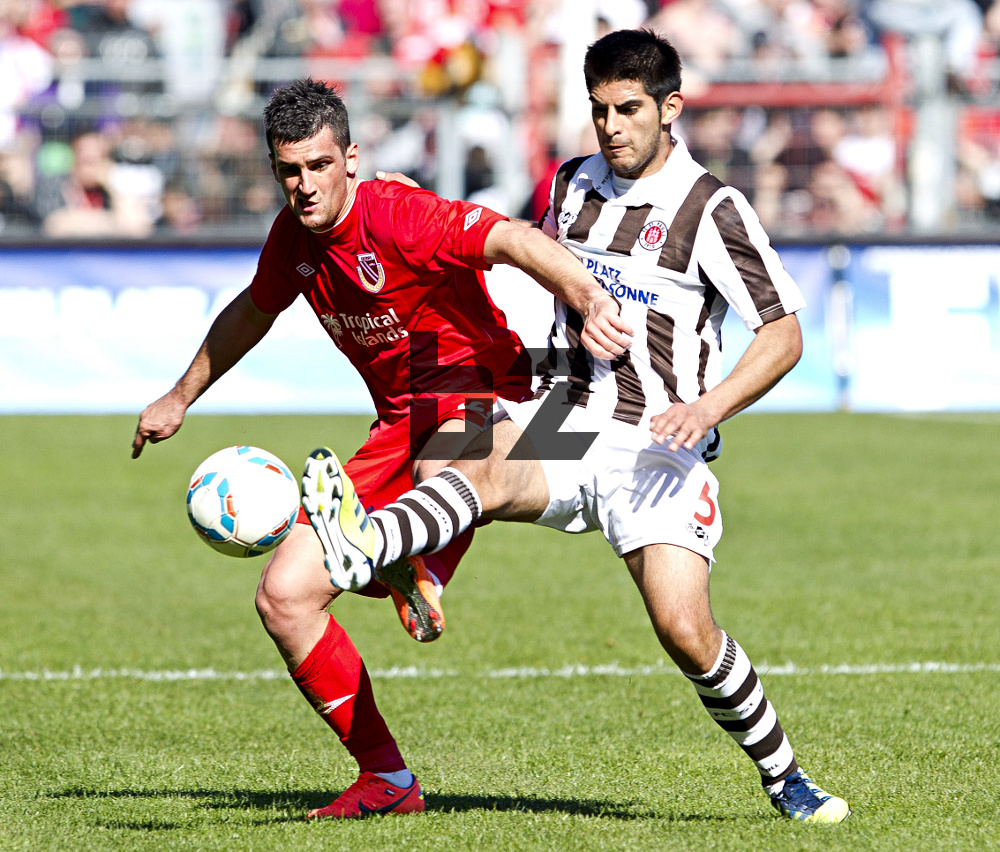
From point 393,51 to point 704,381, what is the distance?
1223cm

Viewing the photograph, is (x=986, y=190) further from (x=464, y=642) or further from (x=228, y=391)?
(x=464, y=642)

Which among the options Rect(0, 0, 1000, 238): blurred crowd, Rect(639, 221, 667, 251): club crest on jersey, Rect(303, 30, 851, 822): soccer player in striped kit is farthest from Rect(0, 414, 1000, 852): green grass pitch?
Rect(0, 0, 1000, 238): blurred crowd

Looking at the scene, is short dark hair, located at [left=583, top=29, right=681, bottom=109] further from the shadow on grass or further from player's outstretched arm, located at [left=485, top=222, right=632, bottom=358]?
the shadow on grass

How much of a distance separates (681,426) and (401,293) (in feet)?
3.75

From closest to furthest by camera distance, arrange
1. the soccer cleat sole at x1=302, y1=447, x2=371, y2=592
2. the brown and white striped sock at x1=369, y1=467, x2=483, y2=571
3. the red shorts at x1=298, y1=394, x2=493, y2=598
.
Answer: the soccer cleat sole at x1=302, y1=447, x2=371, y2=592 → the brown and white striped sock at x1=369, y1=467, x2=483, y2=571 → the red shorts at x1=298, y1=394, x2=493, y2=598

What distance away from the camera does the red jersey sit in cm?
477

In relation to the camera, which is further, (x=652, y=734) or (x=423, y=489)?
(x=652, y=734)

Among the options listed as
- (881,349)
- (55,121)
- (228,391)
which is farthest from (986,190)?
(55,121)

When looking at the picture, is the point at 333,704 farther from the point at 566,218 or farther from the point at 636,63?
the point at 636,63

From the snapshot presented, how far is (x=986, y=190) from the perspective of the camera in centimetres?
1466

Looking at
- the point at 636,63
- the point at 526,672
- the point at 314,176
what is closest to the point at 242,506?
the point at 314,176

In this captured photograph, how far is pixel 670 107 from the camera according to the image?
4.69 metres

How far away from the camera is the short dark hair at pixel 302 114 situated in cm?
461

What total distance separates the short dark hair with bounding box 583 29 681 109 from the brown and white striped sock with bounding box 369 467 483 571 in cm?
132
